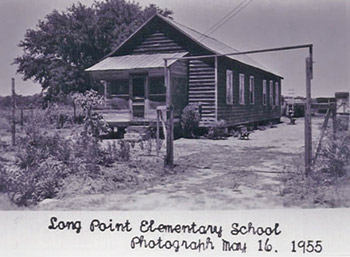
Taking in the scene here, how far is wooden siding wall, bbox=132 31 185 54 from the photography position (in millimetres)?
14906

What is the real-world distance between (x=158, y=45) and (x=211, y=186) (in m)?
9.36

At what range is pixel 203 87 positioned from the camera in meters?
15.1

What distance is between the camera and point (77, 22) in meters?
14.9

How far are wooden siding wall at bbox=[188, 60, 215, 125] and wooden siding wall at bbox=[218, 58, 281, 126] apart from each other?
1.34 ft

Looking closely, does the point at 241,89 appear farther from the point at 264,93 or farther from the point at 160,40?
the point at 160,40

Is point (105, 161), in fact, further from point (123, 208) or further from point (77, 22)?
point (77, 22)

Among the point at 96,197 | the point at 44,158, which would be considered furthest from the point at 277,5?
the point at 44,158

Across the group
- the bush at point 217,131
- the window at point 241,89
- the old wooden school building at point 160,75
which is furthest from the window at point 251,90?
the bush at point 217,131

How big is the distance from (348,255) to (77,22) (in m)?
12.8

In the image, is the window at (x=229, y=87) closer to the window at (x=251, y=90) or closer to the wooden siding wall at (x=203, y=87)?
the wooden siding wall at (x=203, y=87)

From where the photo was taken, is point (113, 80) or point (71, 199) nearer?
point (71, 199)

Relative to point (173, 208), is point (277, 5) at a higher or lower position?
higher

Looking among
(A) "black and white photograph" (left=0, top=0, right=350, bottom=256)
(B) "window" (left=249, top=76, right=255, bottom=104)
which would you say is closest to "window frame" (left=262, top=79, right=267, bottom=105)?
(B) "window" (left=249, top=76, right=255, bottom=104)

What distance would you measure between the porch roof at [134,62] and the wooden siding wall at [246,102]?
218 cm
